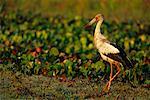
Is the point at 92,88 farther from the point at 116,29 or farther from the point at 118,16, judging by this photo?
the point at 118,16

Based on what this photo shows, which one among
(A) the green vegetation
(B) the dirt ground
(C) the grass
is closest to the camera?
(B) the dirt ground

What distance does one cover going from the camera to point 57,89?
10578mm

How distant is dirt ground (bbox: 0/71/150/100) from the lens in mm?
10148

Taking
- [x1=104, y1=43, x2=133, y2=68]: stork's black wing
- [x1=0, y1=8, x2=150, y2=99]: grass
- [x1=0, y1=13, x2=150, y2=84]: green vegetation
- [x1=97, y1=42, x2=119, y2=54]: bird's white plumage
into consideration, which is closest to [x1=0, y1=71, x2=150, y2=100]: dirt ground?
[x1=0, y1=8, x2=150, y2=99]: grass

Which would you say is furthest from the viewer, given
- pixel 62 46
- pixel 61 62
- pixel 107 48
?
pixel 62 46

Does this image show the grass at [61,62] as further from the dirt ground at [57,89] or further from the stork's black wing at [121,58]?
the stork's black wing at [121,58]

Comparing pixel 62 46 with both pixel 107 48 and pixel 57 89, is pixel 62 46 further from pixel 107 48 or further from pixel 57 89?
pixel 57 89

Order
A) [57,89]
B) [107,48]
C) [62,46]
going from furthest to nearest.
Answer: [62,46] < [107,48] < [57,89]

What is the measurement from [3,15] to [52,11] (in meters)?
3.69

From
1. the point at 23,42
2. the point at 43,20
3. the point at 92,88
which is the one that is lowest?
the point at 92,88

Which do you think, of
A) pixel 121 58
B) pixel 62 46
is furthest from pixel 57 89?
pixel 62 46

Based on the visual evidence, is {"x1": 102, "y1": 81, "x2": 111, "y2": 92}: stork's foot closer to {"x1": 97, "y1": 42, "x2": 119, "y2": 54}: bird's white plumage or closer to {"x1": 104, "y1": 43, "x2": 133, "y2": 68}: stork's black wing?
{"x1": 104, "y1": 43, "x2": 133, "y2": 68}: stork's black wing

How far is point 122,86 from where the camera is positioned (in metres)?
11.1

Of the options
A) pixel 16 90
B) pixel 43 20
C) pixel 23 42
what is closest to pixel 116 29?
pixel 43 20
